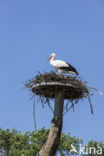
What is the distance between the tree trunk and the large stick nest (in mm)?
366

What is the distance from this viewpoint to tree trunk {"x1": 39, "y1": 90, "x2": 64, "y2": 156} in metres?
15.2

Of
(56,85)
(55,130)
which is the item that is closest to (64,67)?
(56,85)

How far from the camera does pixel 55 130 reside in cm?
1553

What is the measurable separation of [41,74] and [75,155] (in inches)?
769

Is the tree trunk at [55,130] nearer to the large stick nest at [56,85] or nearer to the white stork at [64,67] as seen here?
the large stick nest at [56,85]

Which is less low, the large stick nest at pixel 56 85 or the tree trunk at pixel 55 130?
the large stick nest at pixel 56 85

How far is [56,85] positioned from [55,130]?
5.53 feet

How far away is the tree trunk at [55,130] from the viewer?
1519 cm

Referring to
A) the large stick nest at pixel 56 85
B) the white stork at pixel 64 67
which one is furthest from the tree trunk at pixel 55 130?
the white stork at pixel 64 67

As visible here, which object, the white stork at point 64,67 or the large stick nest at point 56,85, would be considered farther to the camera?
the white stork at point 64,67

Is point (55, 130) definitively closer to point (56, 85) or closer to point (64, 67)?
point (56, 85)

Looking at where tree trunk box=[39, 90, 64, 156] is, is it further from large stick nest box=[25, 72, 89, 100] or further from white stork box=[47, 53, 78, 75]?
white stork box=[47, 53, 78, 75]

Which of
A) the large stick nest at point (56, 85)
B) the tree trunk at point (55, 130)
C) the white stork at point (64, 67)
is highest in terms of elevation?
the white stork at point (64, 67)

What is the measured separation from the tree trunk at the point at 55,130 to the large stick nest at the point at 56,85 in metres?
0.37
